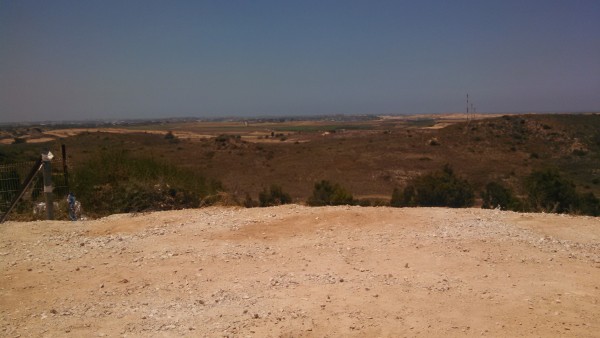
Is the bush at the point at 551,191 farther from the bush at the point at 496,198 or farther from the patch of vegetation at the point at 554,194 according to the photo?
the bush at the point at 496,198

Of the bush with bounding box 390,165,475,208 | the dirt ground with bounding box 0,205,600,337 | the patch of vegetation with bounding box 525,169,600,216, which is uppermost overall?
the dirt ground with bounding box 0,205,600,337

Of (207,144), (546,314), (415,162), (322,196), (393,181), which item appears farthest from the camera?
(207,144)

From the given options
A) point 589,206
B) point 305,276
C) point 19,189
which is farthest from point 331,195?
point 305,276

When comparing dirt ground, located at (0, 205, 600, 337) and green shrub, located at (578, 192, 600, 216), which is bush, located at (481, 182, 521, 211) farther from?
dirt ground, located at (0, 205, 600, 337)

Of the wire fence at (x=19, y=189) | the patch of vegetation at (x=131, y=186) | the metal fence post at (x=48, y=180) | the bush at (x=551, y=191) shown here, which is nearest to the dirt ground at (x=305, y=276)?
the metal fence post at (x=48, y=180)

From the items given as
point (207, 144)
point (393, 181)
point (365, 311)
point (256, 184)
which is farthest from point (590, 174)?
point (207, 144)

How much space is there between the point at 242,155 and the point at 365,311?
4799 cm

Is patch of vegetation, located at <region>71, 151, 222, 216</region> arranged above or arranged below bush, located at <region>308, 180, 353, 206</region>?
above

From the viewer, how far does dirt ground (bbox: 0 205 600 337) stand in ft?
18.1

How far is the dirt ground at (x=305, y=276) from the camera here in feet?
18.1

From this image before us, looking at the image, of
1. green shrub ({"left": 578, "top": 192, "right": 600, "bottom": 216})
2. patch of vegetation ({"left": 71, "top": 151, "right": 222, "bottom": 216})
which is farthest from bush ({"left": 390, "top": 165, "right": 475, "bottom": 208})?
patch of vegetation ({"left": 71, "top": 151, "right": 222, "bottom": 216})

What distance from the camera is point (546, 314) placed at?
5.74 meters

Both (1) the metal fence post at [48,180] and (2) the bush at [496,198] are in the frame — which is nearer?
(1) the metal fence post at [48,180]

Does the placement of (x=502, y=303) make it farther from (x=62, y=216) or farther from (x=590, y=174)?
(x=590, y=174)
